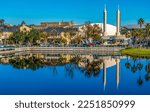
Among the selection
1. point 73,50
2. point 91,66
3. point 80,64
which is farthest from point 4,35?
point 91,66

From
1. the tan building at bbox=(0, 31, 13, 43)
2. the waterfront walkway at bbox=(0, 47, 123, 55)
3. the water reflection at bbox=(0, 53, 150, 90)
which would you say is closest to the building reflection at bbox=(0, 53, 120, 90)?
the water reflection at bbox=(0, 53, 150, 90)

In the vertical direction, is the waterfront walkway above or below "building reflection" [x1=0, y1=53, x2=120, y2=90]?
above

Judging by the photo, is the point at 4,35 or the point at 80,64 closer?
the point at 80,64

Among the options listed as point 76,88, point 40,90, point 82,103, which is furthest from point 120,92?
point 82,103

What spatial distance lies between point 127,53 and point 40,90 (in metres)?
38.8

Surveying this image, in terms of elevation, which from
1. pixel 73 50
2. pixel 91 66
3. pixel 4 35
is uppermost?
pixel 4 35

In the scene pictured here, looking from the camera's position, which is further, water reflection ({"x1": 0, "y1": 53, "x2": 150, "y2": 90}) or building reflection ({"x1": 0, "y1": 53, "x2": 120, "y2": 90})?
building reflection ({"x1": 0, "y1": 53, "x2": 120, "y2": 90})

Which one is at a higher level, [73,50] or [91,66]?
[73,50]

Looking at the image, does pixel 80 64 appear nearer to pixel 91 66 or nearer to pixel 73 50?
pixel 91 66

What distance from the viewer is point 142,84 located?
26078 millimetres

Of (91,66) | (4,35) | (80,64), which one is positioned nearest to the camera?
(91,66)

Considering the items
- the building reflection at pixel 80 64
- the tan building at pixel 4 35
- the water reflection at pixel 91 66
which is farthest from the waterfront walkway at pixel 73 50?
the tan building at pixel 4 35

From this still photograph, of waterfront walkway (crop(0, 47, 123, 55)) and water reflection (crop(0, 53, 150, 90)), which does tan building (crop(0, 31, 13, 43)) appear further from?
water reflection (crop(0, 53, 150, 90))

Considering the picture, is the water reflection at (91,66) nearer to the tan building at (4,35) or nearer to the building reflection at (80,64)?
Answer: the building reflection at (80,64)
